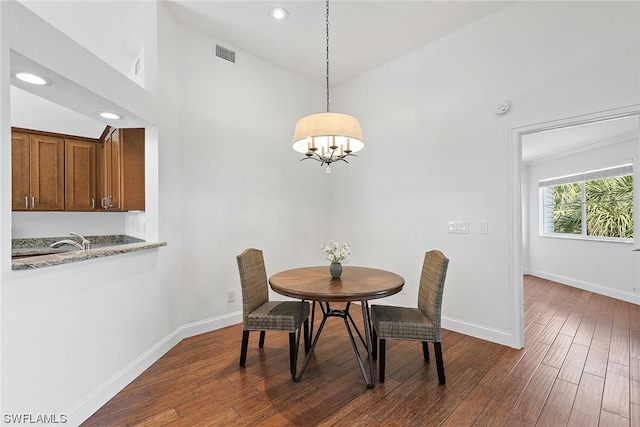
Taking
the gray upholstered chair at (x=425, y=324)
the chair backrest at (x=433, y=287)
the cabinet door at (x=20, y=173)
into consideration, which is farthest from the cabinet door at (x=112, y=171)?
the chair backrest at (x=433, y=287)

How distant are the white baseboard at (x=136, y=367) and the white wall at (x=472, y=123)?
2.02m

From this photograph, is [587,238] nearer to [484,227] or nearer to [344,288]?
[484,227]

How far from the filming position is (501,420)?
5.81ft

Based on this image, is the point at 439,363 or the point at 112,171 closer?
the point at 439,363

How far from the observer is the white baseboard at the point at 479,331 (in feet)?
9.14

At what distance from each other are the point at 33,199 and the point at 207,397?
11.2 ft

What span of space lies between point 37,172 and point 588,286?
28.4 ft

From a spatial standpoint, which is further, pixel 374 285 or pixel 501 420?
pixel 374 285

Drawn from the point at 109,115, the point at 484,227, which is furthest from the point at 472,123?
the point at 109,115

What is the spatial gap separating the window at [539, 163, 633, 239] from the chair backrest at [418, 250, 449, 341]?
15.4 ft

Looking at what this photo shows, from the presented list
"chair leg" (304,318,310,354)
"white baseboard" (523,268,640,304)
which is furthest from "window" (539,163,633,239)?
"chair leg" (304,318,310,354)

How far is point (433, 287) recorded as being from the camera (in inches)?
87.2

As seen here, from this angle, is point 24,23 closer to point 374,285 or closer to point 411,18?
point 374,285

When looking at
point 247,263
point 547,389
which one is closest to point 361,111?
point 247,263
